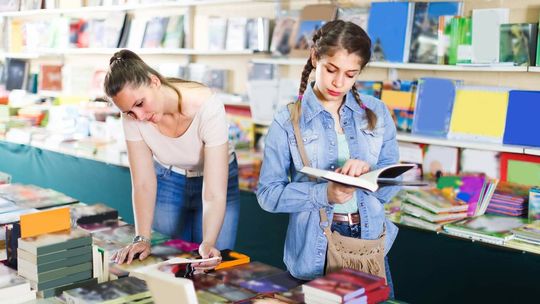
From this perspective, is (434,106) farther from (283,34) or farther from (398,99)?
(283,34)

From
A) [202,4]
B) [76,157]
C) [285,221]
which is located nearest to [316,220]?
[285,221]

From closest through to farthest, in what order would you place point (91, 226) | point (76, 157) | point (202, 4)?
1. point (91, 226)
2. point (202, 4)
3. point (76, 157)

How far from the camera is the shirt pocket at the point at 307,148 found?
198 centimetres

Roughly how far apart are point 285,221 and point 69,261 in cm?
176

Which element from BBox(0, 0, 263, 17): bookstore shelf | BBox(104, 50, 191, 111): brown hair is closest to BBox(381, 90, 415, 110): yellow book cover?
BBox(0, 0, 263, 17): bookstore shelf

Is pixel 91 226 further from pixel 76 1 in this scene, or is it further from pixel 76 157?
pixel 76 1

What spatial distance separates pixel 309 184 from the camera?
1.93 meters

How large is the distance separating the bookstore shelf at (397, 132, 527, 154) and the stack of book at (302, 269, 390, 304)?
65.6 inches

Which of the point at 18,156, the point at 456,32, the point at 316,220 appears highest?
the point at 456,32

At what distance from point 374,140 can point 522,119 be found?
140 centimetres

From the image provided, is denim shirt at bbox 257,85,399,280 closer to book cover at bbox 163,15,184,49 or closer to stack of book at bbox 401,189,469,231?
stack of book at bbox 401,189,469,231

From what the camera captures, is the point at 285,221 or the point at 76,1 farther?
the point at 76,1

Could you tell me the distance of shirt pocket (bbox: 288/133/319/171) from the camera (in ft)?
6.49

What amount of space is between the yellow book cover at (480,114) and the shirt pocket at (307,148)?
154cm
